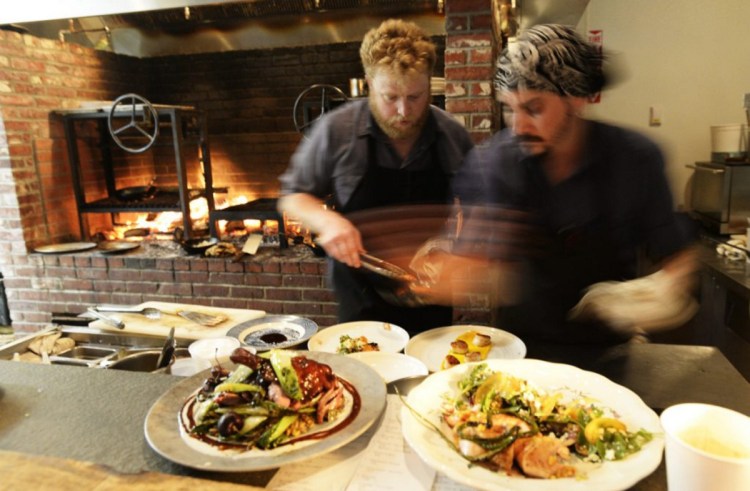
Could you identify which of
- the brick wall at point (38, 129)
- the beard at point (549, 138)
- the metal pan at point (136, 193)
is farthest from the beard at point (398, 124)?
the brick wall at point (38, 129)

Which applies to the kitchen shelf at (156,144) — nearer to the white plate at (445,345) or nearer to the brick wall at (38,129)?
the brick wall at (38,129)

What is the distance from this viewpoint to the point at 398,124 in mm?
1960

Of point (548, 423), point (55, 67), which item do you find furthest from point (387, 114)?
point (55, 67)

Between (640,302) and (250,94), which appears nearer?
(640,302)

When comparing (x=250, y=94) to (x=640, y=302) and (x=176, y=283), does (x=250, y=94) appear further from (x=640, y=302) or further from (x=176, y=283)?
(x=640, y=302)

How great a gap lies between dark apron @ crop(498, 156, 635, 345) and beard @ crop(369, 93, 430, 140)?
0.51 metres

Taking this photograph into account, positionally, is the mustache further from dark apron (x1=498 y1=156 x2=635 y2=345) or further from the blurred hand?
the blurred hand

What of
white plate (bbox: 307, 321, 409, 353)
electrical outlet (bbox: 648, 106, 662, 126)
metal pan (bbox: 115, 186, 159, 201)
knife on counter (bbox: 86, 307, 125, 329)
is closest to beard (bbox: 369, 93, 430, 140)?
white plate (bbox: 307, 321, 409, 353)

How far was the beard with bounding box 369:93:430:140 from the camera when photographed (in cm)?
196

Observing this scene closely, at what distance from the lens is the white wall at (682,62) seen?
405 centimetres

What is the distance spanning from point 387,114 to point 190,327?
1.04 metres

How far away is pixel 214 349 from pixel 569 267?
1131mm

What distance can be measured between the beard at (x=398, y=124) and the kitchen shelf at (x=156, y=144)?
2037 mm

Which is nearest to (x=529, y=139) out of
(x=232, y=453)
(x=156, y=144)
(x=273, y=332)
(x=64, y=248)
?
(x=273, y=332)
